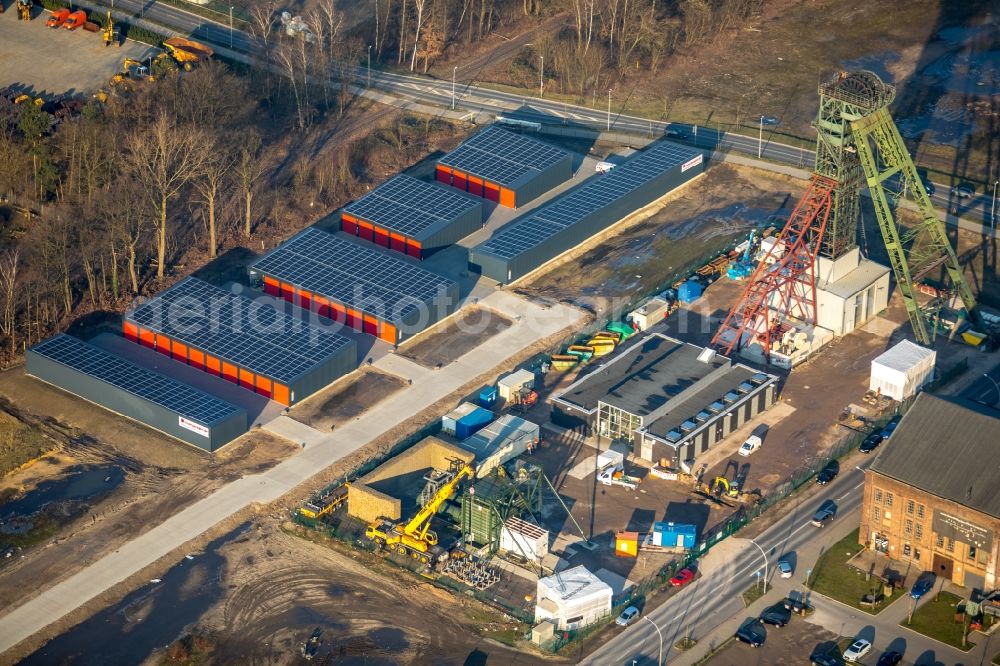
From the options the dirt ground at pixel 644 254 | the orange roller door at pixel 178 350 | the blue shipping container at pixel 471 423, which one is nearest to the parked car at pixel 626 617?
the blue shipping container at pixel 471 423

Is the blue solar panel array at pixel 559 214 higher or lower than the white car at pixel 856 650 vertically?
higher

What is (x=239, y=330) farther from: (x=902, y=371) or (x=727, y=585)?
(x=902, y=371)

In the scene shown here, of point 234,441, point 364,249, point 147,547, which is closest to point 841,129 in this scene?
point 364,249

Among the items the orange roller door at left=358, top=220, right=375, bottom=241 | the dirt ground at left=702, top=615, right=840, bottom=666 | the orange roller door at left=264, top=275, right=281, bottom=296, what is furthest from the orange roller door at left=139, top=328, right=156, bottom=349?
the dirt ground at left=702, top=615, right=840, bottom=666


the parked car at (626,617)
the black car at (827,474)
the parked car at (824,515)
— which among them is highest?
the black car at (827,474)

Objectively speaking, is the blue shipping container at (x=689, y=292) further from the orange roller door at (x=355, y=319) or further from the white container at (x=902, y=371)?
the orange roller door at (x=355, y=319)

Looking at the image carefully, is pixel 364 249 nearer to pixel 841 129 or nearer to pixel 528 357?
pixel 528 357

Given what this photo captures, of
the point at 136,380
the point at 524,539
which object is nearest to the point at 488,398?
the point at 524,539
